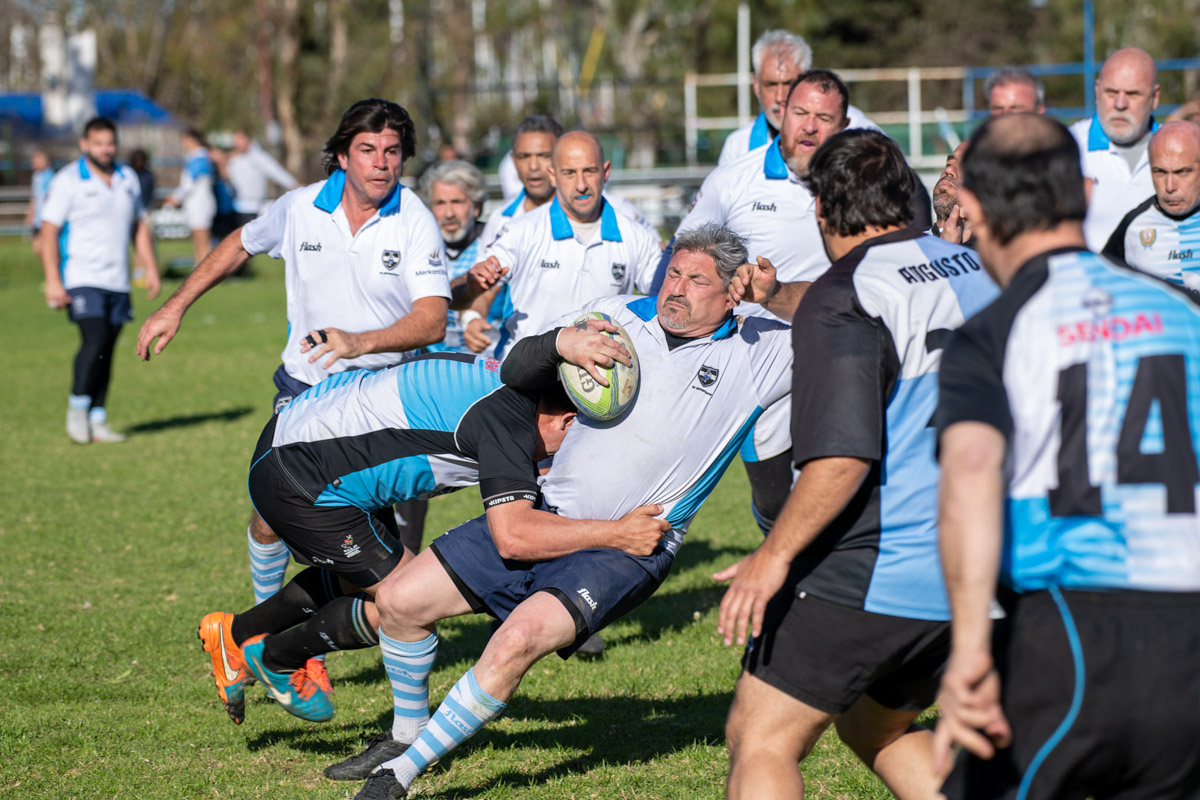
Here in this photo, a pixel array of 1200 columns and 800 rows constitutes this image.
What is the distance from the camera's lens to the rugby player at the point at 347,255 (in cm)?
553

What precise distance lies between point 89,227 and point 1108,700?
414 inches

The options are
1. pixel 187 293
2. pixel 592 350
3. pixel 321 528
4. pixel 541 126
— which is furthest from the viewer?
pixel 541 126

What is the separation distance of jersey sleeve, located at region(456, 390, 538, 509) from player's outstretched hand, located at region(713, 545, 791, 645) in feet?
4.14

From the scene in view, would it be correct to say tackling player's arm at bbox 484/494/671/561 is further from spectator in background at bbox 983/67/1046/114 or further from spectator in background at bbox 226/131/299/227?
spectator in background at bbox 226/131/299/227

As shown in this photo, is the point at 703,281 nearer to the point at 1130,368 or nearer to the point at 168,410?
the point at 1130,368

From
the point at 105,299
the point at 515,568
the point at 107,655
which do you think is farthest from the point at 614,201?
the point at 105,299

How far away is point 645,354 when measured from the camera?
418 cm

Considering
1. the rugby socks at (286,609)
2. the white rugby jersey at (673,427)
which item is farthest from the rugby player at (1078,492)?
the rugby socks at (286,609)

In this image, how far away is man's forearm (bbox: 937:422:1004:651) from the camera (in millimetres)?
2295

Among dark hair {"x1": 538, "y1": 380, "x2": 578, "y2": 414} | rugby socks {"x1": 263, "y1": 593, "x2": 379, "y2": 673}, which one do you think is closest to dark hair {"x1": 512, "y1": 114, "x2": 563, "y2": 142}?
dark hair {"x1": 538, "y1": 380, "x2": 578, "y2": 414}

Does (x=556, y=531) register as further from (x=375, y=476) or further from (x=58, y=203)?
(x=58, y=203)

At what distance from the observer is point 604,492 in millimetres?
4172

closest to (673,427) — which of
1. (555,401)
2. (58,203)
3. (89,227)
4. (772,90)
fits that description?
(555,401)

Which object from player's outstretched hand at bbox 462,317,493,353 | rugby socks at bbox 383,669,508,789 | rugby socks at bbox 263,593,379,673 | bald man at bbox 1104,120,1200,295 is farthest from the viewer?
player's outstretched hand at bbox 462,317,493,353
